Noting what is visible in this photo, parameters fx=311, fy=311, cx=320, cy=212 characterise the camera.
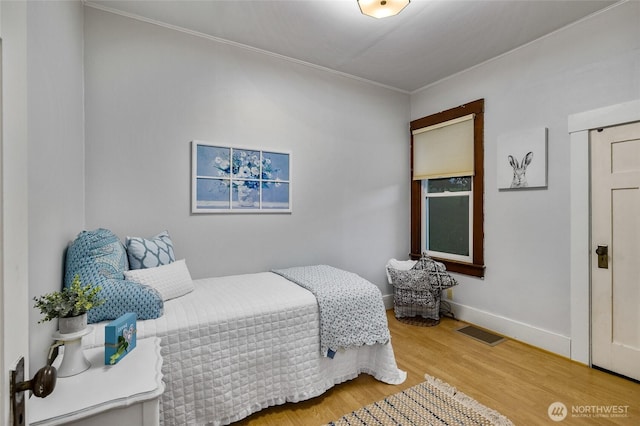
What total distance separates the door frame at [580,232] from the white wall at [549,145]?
2.3 inches

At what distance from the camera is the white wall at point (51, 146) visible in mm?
1258

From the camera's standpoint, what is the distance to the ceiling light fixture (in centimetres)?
208

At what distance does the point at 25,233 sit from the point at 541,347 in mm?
3536

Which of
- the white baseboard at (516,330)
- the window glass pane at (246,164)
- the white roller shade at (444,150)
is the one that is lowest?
the white baseboard at (516,330)

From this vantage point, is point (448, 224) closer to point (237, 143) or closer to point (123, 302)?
point (237, 143)

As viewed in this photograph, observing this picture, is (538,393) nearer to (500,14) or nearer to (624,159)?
(624,159)

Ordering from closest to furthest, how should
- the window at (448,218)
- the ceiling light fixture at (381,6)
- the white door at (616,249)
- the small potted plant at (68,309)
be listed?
the small potted plant at (68,309)
the ceiling light fixture at (381,6)
the white door at (616,249)
the window at (448,218)

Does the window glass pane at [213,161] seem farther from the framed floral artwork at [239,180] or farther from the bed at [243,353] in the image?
the bed at [243,353]

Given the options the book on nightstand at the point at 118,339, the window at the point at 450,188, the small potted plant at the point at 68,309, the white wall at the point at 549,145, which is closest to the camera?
the small potted plant at the point at 68,309

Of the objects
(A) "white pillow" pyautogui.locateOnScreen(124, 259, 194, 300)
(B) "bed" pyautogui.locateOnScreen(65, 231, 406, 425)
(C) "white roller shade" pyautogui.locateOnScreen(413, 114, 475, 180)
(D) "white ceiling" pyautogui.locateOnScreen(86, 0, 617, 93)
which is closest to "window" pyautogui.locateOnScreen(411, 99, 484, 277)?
(C) "white roller shade" pyautogui.locateOnScreen(413, 114, 475, 180)

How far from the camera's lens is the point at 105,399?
3.51 ft

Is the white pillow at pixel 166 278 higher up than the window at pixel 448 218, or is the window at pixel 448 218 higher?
the window at pixel 448 218

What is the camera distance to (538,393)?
2121 millimetres

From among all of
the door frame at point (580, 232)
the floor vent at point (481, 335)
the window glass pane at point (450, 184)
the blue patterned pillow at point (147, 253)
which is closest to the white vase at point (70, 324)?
the blue patterned pillow at point (147, 253)
